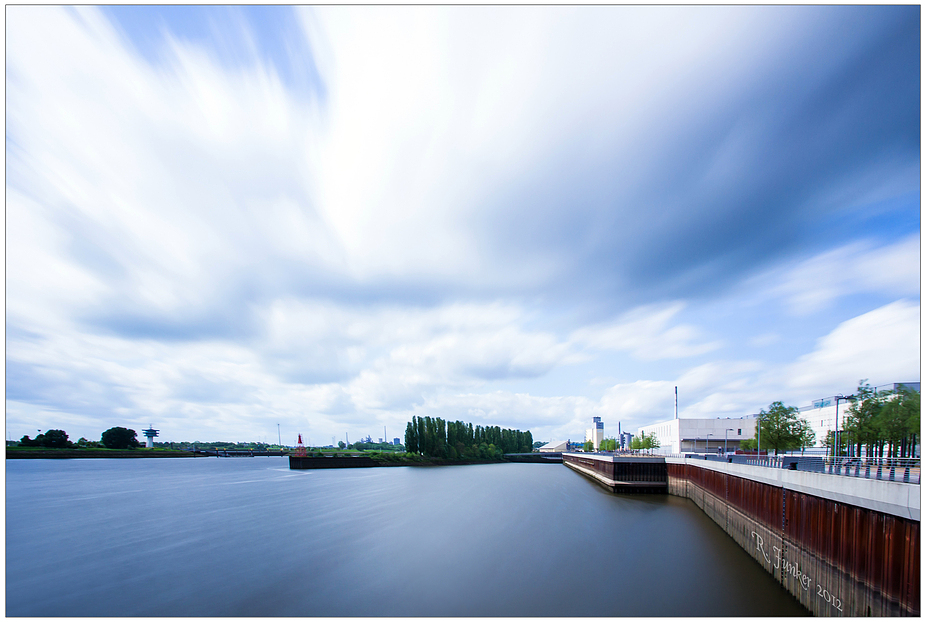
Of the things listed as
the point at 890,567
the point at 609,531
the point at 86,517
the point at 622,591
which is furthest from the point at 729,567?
the point at 86,517

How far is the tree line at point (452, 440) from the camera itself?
303ft

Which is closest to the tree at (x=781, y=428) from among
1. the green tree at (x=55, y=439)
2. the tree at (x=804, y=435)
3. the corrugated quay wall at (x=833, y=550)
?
the tree at (x=804, y=435)

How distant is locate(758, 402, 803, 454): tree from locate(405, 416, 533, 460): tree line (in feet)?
211

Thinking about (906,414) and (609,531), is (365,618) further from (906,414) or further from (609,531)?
(906,414)

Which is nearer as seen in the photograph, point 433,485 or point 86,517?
point 86,517

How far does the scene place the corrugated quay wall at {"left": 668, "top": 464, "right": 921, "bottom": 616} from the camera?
9.45m

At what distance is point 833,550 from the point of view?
1209 centimetres

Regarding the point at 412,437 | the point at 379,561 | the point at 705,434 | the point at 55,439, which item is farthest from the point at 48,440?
the point at 705,434

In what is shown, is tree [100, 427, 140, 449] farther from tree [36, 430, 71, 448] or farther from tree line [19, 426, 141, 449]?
tree [36, 430, 71, 448]

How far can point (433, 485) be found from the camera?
5153 centimetres

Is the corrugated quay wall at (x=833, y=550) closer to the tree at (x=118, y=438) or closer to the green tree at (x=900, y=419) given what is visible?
the green tree at (x=900, y=419)

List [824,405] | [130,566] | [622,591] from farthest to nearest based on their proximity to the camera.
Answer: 1. [824,405]
2. [130,566]
3. [622,591]

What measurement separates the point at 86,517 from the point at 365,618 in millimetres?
30688

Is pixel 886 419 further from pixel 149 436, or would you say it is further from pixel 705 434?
pixel 149 436
